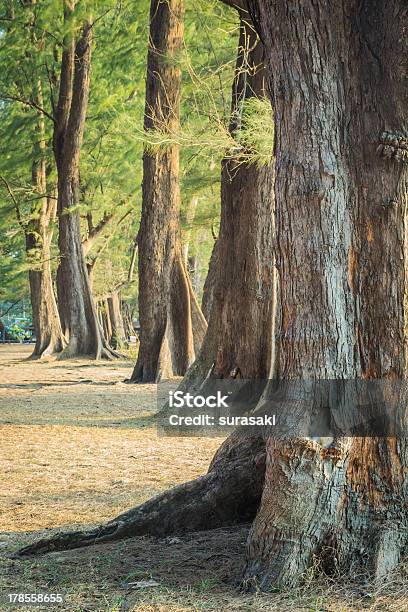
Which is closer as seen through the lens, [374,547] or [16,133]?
[374,547]

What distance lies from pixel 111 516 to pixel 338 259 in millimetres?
2844

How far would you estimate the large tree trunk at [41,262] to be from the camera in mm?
27422

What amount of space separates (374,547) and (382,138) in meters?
1.97

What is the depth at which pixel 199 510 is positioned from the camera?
5000 mm

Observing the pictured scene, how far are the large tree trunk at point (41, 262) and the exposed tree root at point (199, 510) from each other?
22.3 m

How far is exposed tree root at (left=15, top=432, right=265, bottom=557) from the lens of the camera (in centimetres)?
496

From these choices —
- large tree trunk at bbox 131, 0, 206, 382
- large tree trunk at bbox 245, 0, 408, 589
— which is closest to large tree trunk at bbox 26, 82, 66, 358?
large tree trunk at bbox 131, 0, 206, 382

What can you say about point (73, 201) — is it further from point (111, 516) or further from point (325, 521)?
point (325, 521)

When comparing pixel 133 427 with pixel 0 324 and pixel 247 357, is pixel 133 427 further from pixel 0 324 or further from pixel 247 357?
pixel 0 324

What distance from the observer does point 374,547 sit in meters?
4.02

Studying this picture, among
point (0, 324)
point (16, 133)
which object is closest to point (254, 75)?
point (16, 133)

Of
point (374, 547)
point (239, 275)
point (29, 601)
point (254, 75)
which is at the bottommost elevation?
point (29, 601)

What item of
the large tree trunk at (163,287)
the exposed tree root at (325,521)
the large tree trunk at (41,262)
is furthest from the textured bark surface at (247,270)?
the large tree trunk at (41,262)

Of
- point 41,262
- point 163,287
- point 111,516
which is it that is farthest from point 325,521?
point 41,262
